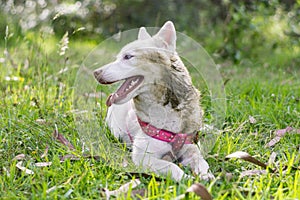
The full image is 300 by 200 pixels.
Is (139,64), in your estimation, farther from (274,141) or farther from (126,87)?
(274,141)

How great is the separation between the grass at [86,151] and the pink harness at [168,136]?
179mm

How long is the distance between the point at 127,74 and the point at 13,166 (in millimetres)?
700

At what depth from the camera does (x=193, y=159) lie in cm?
250

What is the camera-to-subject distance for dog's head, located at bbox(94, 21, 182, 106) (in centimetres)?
225

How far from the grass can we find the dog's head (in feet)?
1.32

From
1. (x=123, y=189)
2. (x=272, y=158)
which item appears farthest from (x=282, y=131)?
(x=123, y=189)

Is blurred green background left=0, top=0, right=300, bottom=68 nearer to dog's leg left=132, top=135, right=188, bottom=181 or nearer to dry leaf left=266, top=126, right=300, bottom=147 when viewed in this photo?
dry leaf left=266, top=126, right=300, bottom=147

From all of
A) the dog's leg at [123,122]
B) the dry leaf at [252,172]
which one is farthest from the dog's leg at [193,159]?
the dog's leg at [123,122]

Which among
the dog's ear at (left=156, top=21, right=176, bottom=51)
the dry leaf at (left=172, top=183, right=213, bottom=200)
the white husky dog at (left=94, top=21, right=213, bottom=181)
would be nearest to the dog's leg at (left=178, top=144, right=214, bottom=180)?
the white husky dog at (left=94, top=21, right=213, bottom=181)

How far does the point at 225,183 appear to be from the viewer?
2.28 m

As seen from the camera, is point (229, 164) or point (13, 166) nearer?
point (13, 166)

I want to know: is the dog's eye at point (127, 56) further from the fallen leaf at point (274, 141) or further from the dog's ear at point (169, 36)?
the fallen leaf at point (274, 141)

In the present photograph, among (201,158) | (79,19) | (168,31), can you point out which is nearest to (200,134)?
(201,158)

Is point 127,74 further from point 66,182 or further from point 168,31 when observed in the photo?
point 66,182
